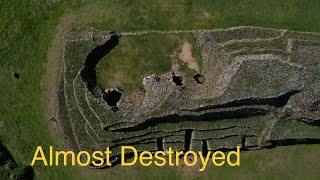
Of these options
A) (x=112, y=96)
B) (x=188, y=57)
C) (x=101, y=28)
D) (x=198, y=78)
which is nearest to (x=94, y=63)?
(x=101, y=28)

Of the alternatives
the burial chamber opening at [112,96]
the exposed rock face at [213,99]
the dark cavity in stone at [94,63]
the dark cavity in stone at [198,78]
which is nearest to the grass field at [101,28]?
the dark cavity in stone at [94,63]

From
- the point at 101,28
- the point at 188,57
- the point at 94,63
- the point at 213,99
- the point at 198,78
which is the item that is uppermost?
the point at 101,28

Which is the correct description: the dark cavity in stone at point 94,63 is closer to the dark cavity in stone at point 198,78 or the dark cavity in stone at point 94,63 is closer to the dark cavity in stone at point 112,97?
the dark cavity in stone at point 112,97

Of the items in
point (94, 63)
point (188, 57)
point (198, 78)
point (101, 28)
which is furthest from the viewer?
point (101, 28)

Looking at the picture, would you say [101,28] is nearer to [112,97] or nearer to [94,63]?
[94,63]

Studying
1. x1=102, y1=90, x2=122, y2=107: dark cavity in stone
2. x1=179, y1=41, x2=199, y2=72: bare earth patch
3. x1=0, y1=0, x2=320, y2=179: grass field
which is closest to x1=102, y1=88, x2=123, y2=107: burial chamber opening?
x1=102, y1=90, x2=122, y2=107: dark cavity in stone

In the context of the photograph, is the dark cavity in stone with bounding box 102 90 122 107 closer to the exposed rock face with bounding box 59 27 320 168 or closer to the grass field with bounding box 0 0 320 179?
the exposed rock face with bounding box 59 27 320 168
